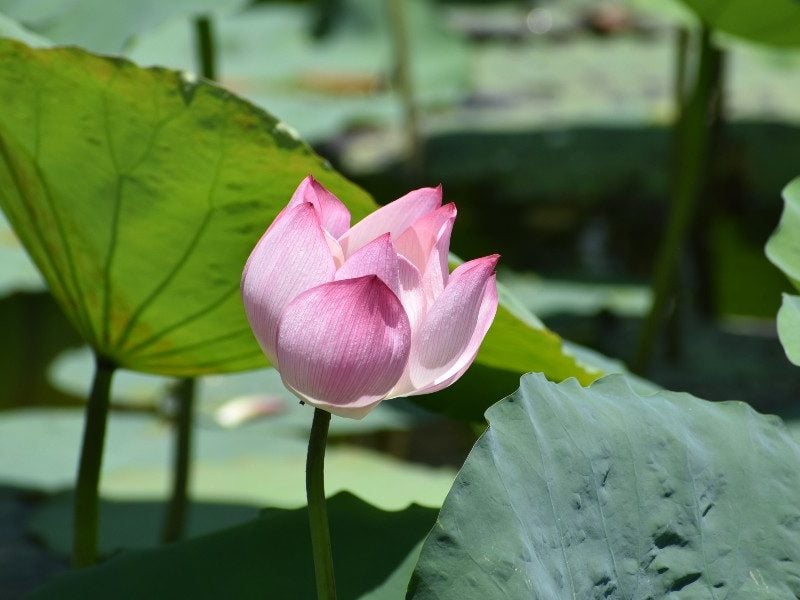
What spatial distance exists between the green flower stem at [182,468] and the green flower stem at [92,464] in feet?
1.30

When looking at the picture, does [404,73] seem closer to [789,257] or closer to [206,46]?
[206,46]

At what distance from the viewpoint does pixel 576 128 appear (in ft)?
9.04

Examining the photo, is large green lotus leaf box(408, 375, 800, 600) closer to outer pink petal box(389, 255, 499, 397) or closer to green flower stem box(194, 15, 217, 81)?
outer pink petal box(389, 255, 499, 397)

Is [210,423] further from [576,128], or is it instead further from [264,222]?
[576,128]

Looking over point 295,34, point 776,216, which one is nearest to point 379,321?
point 776,216

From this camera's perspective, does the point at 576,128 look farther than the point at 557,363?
Yes

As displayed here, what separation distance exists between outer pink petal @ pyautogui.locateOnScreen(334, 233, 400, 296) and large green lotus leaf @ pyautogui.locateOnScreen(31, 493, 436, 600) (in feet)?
0.89

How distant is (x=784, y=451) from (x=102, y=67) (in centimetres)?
46

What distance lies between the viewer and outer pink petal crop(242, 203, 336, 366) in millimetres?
527

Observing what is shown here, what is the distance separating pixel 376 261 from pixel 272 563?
30 cm

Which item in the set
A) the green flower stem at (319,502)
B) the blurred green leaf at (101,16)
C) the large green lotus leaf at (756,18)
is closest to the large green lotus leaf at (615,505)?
the green flower stem at (319,502)

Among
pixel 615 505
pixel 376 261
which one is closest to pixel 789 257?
pixel 615 505

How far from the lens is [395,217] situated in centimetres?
59

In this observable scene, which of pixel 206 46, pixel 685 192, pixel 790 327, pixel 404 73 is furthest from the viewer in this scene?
pixel 404 73
